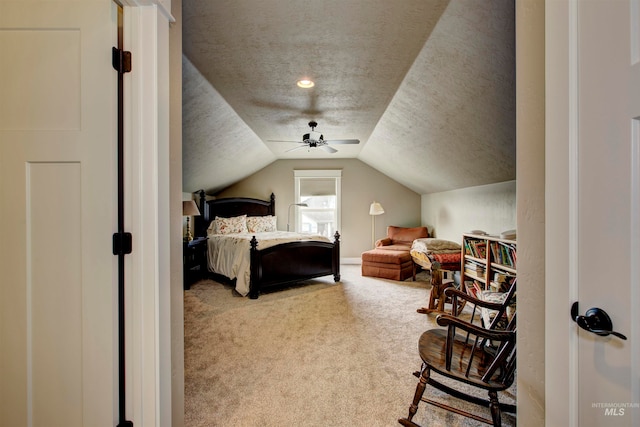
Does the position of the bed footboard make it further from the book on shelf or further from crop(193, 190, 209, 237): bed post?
crop(193, 190, 209, 237): bed post

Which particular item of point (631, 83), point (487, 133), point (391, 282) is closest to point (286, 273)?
point (391, 282)

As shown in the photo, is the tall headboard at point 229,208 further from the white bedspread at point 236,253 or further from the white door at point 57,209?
the white door at point 57,209

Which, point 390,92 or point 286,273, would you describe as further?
point 286,273

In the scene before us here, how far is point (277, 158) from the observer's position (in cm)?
638

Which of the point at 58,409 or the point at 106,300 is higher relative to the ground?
the point at 106,300

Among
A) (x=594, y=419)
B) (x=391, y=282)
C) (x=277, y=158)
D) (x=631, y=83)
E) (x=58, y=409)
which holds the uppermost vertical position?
(x=277, y=158)

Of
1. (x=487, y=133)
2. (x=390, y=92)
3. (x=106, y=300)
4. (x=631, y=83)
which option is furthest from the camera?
(x=390, y=92)

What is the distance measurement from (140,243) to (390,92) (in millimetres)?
2751

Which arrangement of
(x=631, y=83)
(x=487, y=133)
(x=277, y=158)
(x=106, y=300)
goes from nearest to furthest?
(x=631, y=83)
(x=106, y=300)
(x=487, y=133)
(x=277, y=158)

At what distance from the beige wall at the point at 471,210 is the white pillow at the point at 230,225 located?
3865 mm

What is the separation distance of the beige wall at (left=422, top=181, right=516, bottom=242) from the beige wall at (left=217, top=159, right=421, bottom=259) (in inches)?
21.4

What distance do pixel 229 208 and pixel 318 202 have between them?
79.3 inches

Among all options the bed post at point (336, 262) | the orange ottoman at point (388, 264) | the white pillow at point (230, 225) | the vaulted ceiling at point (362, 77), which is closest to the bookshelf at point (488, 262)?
the vaulted ceiling at point (362, 77)

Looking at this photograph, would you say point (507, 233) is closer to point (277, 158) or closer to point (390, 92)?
point (390, 92)
